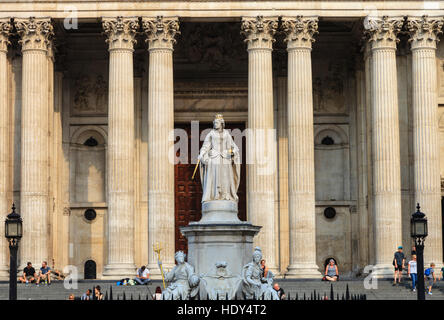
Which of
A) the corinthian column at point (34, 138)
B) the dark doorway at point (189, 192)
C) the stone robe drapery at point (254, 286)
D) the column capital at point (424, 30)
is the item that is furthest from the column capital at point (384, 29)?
the stone robe drapery at point (254, 286)

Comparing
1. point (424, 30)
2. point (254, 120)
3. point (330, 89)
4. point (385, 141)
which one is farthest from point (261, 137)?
point (424, 30)

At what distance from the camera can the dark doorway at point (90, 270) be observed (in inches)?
2336

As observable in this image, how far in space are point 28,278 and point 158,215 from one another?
700 cm

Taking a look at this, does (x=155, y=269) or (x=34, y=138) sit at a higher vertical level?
(x=34, y=138)

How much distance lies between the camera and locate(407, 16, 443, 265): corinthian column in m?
53.7

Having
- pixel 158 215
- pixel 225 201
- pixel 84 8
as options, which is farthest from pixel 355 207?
pixel 225 201

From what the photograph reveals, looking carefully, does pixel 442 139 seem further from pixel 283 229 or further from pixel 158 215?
pixel 158 215

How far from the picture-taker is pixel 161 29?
53969 mm

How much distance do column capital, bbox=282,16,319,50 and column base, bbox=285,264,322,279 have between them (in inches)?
428

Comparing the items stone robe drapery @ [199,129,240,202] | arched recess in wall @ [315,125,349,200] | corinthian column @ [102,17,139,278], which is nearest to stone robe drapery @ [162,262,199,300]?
stone robe drapery @ [199,129,240,202]

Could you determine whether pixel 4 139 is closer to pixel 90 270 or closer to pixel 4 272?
pixel 4 272

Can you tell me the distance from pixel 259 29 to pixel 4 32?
12702 mm

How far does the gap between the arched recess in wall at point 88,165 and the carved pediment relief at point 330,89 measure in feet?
40.2

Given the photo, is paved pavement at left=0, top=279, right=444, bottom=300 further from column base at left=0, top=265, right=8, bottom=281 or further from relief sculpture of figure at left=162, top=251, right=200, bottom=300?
relief sculpture of figure at left=162, top=251, right=200, bottom=300
